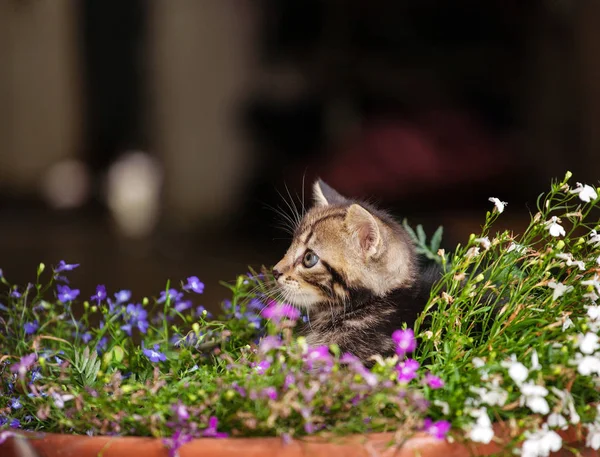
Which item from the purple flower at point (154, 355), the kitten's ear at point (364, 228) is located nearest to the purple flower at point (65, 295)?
the purple flower at point (154, 355)

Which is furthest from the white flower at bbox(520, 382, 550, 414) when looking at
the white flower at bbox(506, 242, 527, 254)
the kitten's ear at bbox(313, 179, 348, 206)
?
the kitten's ear at bbox(313, 179, 348, 206)

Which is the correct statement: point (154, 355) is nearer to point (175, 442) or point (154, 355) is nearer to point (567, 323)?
point (175, 442)

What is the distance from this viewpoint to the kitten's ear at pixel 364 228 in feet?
4.24

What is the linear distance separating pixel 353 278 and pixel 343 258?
4cm

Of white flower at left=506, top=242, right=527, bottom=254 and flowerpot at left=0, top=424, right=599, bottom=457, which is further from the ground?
white flower at left=506, top=242, right=527, bottom=254

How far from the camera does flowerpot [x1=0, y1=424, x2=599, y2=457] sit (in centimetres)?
89

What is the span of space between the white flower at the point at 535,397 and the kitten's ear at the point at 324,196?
2.14 ft

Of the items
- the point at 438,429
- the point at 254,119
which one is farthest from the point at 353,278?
the point at 254,119

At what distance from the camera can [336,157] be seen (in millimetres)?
4086

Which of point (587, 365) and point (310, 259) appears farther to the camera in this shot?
point (310, 259)

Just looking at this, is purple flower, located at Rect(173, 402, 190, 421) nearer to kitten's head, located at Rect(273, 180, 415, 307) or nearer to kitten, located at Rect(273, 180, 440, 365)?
kitten, located at Rect(273, 180, 440, 365)

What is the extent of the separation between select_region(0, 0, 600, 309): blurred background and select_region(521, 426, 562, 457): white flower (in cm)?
238

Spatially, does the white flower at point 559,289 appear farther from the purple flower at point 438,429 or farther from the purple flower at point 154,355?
the purple flower at point 154,355

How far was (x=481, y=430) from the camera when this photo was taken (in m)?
0.88
